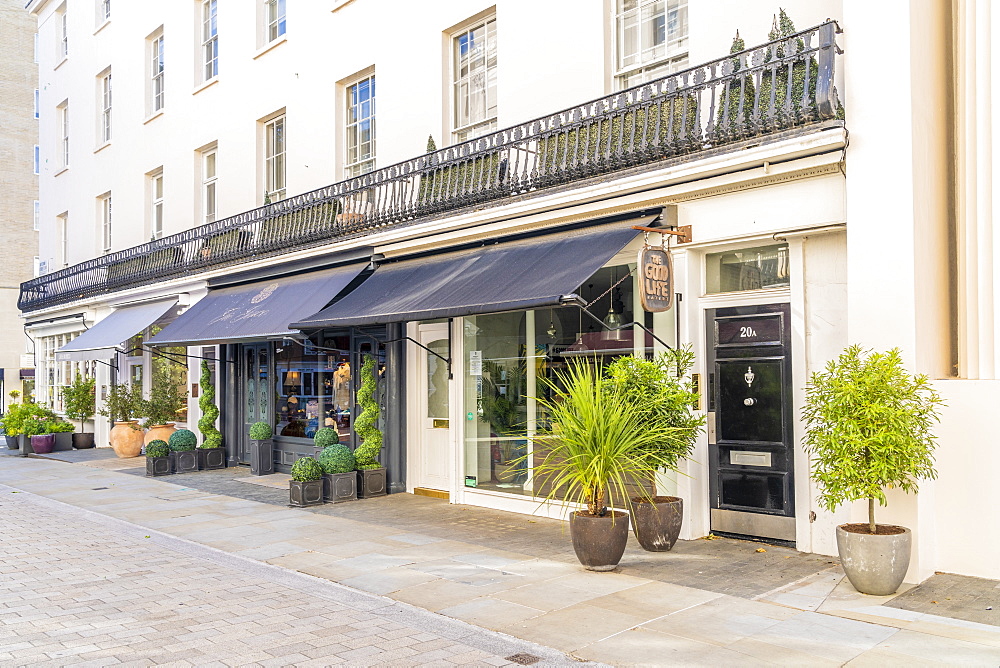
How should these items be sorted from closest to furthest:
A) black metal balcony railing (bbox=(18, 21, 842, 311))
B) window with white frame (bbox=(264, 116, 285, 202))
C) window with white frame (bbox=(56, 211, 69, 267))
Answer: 1. black metal balcony railing (bbox=(18, 21, 842, 311))
2. window with white frame (bbox=(264, 116, 285, 202))
3. window with white frame (bbox=(56, 211, 69, 267))

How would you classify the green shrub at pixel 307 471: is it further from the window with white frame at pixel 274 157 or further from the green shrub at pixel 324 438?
the window with white frame at pixel 274 157

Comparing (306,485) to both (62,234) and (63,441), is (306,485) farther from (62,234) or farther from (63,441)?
(62,234)

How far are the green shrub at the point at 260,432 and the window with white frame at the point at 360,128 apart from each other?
4.78m

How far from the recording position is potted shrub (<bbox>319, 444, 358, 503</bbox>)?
1198 centimetres

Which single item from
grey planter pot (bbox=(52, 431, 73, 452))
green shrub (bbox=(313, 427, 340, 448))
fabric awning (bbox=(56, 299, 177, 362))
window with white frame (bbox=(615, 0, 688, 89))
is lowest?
grey planter pot (bbox=(52, 431, 73, 452))

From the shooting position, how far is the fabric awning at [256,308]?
1289 cm

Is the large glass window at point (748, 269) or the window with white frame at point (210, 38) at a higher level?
the window with white frame at point (210, 38)

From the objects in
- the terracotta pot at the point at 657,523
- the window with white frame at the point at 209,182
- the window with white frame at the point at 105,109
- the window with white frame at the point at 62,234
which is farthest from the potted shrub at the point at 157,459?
the window with white frame at the point at 62,234

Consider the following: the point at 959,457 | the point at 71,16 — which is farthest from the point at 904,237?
the point at 71,16

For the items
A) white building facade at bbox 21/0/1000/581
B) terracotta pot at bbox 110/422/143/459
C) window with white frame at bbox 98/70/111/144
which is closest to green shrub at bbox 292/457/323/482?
white building facade at bbox 21/0/1000/581

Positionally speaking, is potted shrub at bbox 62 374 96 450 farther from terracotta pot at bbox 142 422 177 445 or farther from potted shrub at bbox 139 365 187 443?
terracotta pot at bbox 142 422 177 445

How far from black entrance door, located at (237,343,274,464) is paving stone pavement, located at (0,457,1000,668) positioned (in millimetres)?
4209

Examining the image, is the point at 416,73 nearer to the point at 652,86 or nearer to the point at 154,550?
the point at 652,86

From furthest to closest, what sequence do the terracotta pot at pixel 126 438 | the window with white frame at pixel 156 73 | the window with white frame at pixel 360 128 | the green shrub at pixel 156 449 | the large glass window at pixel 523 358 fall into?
the window with white frame at pixel 156 73
the terracotta pot at pixel 126 438
the green shrub at pixel 156 449
the window with white frame at pixel 360 128
the large glass window at pixel 523 358
